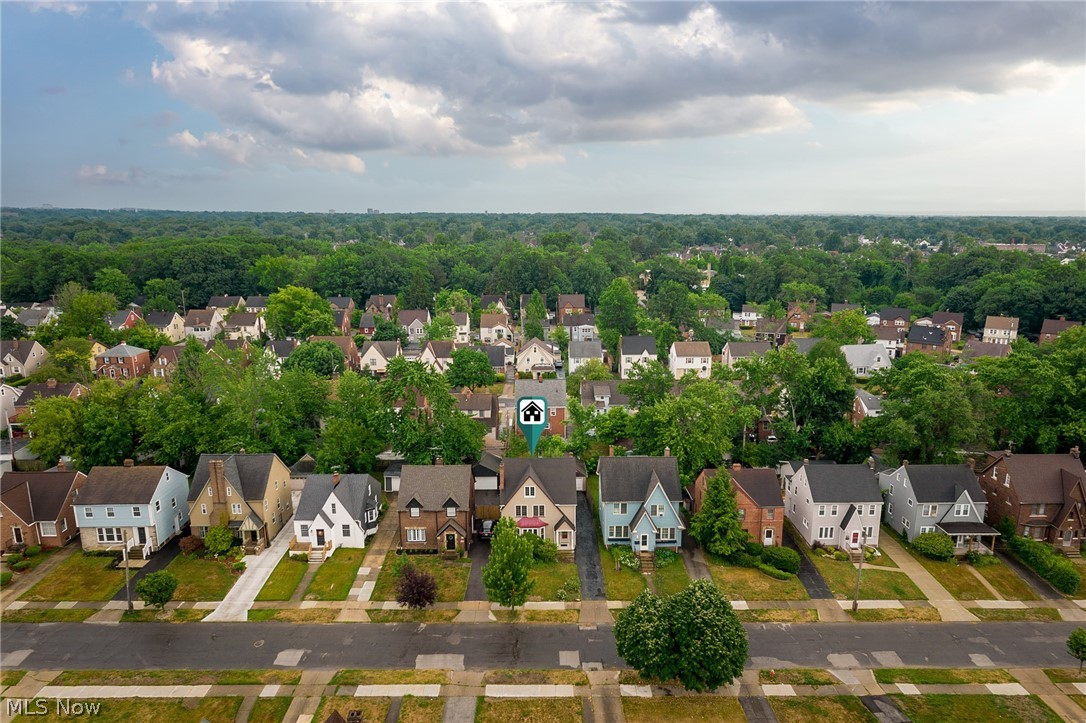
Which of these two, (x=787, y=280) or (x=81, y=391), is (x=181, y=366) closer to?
(x=81, y=391)

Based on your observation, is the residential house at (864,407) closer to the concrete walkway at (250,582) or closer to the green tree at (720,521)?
the green tree at (720,521)

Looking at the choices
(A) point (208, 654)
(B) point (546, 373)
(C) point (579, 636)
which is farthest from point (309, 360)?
(C) point (579, 636)

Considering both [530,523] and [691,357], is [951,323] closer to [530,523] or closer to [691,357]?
[691,357]

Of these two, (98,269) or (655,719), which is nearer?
(655,719)

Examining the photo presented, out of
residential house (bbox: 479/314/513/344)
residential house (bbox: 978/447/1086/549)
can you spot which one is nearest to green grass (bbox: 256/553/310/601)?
residential house (bbox: 978/447/1086/549)

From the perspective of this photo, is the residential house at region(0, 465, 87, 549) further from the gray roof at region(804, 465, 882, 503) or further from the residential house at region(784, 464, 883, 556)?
the gray roof at region(804, 465, 882, 503)

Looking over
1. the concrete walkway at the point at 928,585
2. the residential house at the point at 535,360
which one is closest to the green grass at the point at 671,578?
the concrete walkway at the point at 928,585
